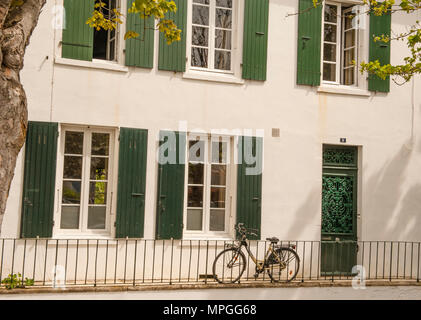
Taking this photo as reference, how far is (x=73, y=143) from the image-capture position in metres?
10.7

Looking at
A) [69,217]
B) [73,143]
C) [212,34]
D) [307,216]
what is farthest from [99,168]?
[307,216]

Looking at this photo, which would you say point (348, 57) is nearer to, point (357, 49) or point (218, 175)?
point (357, 49)

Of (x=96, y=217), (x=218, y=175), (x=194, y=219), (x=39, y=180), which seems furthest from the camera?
(x=218, y=175)

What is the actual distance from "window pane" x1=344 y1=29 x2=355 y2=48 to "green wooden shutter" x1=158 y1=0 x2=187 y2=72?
11.8ft

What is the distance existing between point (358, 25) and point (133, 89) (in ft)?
16.1

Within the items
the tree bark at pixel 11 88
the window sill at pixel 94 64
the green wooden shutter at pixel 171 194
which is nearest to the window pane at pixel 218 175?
the green wooden shutter at pixel 171 194

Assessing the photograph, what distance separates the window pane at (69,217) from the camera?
413 inches

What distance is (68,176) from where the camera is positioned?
1059cm

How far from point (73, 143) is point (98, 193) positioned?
38.0 inches

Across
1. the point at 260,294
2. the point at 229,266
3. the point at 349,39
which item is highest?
the point at 349,39

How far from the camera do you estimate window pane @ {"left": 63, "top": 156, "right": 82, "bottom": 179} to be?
10.6m

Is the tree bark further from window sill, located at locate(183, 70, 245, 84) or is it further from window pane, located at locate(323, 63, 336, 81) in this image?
window pane, located at locate(323, 63, 336, 81)
